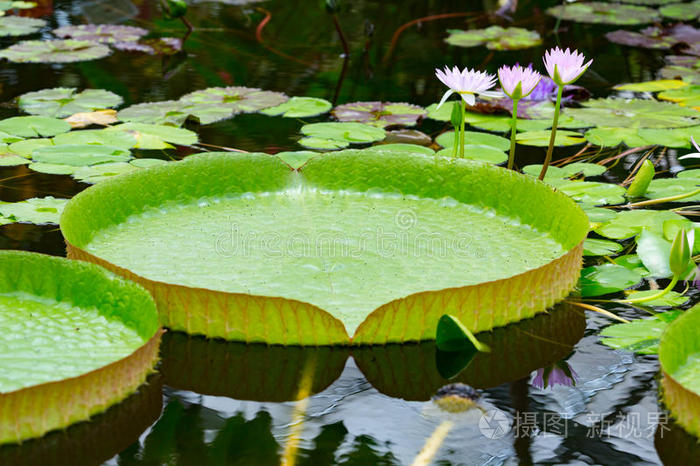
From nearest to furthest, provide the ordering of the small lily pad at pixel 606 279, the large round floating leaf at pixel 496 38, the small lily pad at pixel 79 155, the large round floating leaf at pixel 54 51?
the small lily pad at pixel 606 279, the small lily pad at pixel 79 155, the large round floating leaf at pixel 54 51, the large round floating leaf at pixel 496 38

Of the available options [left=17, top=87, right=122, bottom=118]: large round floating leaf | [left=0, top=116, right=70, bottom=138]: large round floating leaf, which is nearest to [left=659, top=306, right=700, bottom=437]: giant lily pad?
[left=0, top=116, right=70, bottom=138]: large round floating leaf

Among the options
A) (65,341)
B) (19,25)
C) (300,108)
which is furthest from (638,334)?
(19,25)

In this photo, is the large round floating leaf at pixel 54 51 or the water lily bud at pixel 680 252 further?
the large round floating leaf at pixel 54 51

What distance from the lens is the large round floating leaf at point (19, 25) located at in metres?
4.03

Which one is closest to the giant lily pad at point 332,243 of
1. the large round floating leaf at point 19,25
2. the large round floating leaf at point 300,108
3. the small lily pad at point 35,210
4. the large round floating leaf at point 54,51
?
the small lily pad at point 35,210

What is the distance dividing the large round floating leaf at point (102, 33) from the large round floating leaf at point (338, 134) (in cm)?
173

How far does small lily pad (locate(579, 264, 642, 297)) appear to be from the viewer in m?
1.67

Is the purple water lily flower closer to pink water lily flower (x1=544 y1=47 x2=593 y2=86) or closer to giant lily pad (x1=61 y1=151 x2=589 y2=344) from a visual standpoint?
giant lily pad (x1=61 y1=151 x2=589 y2=344)

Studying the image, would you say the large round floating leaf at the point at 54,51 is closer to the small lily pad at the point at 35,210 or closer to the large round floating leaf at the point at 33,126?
the large round floating leaf at the point at 33,126

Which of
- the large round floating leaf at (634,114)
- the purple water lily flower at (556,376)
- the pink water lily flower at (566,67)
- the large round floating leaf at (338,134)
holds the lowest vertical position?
the purple water lily flower at (556,376)

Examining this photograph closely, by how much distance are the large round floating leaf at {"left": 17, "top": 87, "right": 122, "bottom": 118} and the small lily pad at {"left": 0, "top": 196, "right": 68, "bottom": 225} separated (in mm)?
806

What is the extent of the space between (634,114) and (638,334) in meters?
1.56

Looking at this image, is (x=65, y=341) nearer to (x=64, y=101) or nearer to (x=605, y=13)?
(x=64, y=101)

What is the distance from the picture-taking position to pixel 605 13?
481cm
